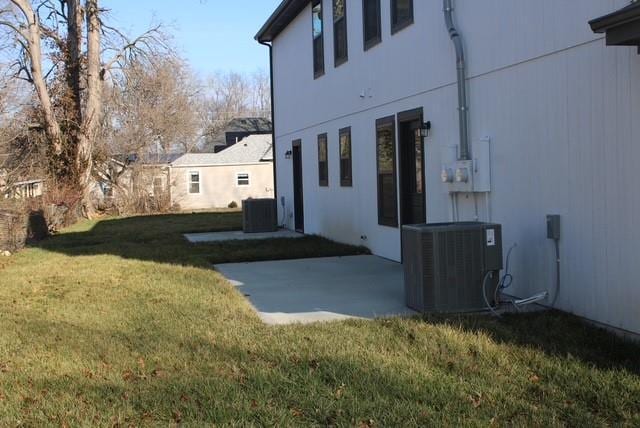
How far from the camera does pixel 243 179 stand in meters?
38.7

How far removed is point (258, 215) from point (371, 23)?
7.32m

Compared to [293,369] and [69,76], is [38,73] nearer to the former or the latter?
[69,76]

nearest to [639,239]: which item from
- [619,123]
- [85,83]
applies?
[619,123]

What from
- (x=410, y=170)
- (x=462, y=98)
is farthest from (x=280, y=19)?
(x=462, y=98)

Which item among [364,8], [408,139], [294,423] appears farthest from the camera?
[364,8]

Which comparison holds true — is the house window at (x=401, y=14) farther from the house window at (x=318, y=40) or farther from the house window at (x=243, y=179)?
the house window at (x=243, y=179)

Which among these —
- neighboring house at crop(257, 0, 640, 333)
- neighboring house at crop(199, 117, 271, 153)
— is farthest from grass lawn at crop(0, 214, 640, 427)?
neighboring house at crop(199, 117, 271, 153)

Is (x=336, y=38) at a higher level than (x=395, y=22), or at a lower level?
higher

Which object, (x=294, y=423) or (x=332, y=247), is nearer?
(x=294, y=423)

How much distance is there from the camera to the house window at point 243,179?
38.7 meters

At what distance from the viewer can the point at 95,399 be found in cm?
469

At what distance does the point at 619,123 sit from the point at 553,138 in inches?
39.0

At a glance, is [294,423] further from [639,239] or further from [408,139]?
[408,139]

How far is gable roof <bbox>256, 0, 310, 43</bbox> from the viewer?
16062mm
